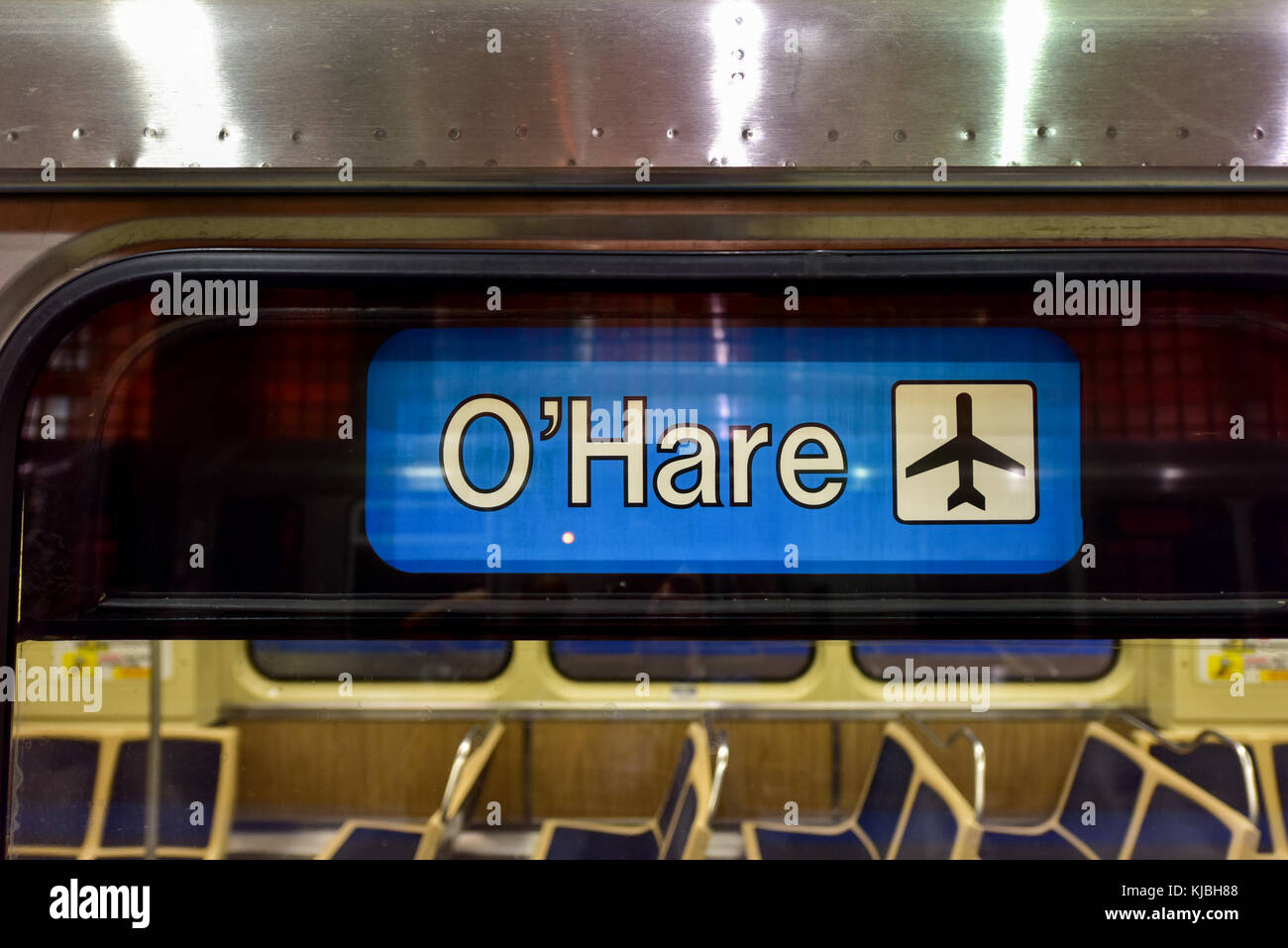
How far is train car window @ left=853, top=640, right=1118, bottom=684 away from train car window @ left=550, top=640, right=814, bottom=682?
4.8 inches

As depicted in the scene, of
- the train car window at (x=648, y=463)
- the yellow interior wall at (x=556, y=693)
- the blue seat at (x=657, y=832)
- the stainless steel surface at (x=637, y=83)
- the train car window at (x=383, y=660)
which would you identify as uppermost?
the stainless steel surface at (x=637, y=83)

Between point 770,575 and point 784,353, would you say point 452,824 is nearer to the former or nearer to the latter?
point 770,575

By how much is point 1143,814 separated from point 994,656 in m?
0.41

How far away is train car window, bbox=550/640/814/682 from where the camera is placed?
55.2 inches

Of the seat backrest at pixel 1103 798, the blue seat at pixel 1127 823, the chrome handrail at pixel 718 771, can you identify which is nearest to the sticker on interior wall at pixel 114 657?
the chrome handrail at pixel 718 771

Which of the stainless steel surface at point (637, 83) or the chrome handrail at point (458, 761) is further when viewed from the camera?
the chrome handrail at point (458, 761)

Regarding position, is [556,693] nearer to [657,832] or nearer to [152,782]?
[657,832]

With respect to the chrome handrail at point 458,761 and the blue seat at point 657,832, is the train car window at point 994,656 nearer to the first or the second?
the blue seat at point 657,832

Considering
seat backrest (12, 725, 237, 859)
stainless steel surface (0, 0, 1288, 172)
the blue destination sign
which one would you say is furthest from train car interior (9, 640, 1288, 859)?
stainless steel surface (0, 0, 1288, 172)

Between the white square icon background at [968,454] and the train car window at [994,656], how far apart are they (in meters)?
0.22

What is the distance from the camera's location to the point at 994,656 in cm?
143

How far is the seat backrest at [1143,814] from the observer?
1.42 meters

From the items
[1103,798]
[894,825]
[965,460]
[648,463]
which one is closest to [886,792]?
[894,825]
